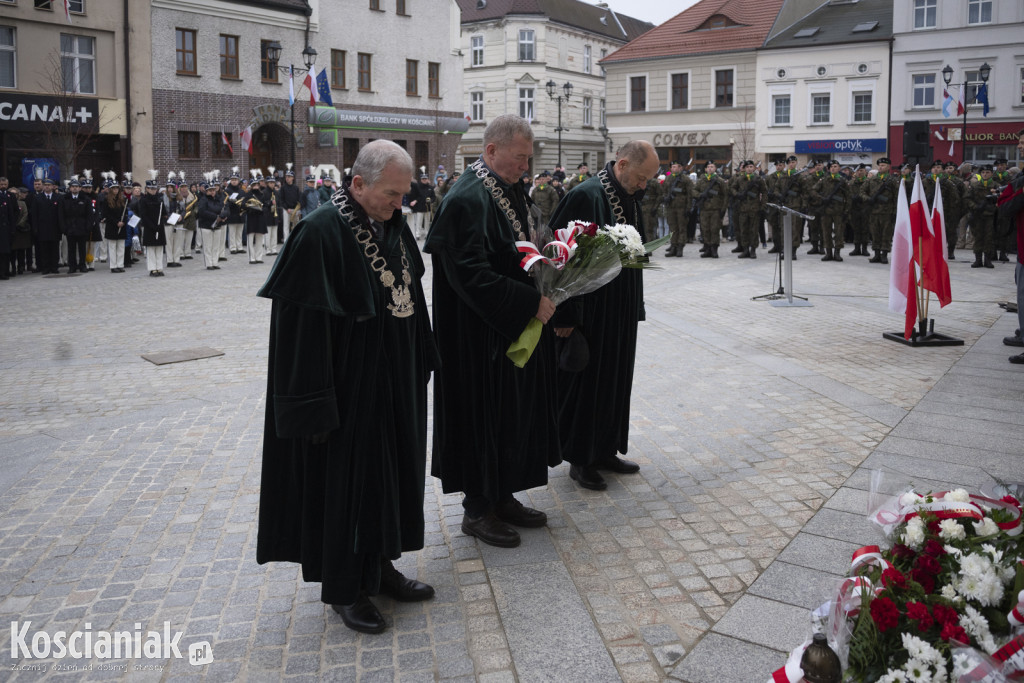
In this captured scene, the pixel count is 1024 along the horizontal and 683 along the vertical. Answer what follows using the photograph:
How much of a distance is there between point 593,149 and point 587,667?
60.6m

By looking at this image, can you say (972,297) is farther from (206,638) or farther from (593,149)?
(593,149)

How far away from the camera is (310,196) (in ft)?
82.7

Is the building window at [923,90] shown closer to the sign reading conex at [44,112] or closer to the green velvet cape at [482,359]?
the sign reading conex at [44,112]

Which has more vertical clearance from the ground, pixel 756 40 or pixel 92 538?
pixel 756 40

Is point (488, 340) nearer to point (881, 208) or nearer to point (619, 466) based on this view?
point (619, 466)

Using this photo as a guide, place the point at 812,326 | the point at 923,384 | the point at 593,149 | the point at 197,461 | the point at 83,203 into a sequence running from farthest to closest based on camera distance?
1. the point at 593,149
2. the point at 83,203
3. the point at 812,326
4. the point at 923,384
5. the point at 197,461

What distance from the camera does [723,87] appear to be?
46.1 metres

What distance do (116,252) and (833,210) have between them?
16.1 metres

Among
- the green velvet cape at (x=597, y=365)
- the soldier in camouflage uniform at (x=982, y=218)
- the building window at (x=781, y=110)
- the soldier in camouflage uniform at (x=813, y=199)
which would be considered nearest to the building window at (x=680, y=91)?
the building window at (x=781, y=110)

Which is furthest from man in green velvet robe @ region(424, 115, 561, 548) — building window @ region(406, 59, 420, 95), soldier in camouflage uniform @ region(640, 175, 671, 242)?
building window @ region(406, 59, 420, 95)

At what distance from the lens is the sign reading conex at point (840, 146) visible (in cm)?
4134

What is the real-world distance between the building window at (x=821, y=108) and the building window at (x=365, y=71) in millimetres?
20890

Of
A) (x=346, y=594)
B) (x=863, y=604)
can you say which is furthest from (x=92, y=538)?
(x=863, y=604)

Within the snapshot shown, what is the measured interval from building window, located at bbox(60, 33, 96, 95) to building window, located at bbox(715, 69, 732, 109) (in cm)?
2938
